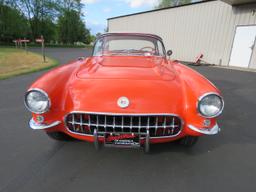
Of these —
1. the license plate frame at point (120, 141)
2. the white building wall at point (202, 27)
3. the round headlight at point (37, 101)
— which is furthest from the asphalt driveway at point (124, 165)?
the white building wall at point (202, 27)

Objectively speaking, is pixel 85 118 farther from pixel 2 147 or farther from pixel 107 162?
pixel 2 147

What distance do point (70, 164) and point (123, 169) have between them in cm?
58

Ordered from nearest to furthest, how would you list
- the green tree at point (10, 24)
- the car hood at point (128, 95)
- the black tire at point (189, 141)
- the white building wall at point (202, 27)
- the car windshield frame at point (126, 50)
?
the car hood at point (128, 95), the black tire at point (189, 141), the car windshield frame at point (126, 50), the white building wall at point (202, 27), the green tree at point (10, 24)

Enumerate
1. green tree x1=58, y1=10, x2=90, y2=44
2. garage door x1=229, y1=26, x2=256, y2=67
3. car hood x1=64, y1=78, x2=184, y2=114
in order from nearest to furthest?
car hood x1=64, y1=78, x2=184, y2=114 → garage door x1=229, y1=26, x2=256, y2=67 → green tree x1=58, y1=10, x2=90, y2=44

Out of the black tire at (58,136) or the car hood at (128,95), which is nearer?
the car hood at (128,95)

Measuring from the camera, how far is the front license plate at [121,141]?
1.76m

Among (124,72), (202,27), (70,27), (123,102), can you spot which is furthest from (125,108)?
(70,27)

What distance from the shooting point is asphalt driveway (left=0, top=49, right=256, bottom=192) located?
1.72 metres

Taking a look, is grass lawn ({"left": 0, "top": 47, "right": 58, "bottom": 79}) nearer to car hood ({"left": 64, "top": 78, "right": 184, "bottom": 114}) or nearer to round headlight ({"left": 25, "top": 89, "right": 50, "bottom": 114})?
round headlight ({"left": 25, "top": 89, "right": 50, "bottom": 114})

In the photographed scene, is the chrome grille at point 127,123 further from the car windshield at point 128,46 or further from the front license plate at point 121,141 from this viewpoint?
the car windshield at point 128,46

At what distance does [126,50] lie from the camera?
3.23m

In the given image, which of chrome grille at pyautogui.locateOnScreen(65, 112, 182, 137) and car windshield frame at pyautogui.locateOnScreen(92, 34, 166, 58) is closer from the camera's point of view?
chrome grille at pyautogui.locateOnScreen(65, 112, 182, 137)

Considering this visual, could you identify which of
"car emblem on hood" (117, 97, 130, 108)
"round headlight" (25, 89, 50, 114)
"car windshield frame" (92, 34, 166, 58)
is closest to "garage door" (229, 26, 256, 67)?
"car windshield frame" (92, 34, 166, 58)

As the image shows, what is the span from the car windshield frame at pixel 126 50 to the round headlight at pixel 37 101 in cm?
153
